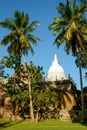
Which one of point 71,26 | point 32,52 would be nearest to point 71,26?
point 71,26

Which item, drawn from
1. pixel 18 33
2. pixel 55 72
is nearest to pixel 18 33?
pixel 18 33

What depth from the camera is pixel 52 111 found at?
2242 inches

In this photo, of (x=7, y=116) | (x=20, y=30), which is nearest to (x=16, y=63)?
(x=20, y=30)

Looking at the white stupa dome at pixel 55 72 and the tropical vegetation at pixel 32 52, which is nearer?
the tropical vegetation at pixel 32 52

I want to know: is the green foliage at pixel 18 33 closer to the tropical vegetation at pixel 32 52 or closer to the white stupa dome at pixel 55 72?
the tropical vegetation at pixel 32 52

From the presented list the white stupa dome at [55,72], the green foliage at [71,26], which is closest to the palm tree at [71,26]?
the green foliage at [71,26]

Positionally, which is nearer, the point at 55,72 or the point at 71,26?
the point at 71,26

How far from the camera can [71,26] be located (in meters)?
48.8

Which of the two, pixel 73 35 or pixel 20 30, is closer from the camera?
pixel 73 35

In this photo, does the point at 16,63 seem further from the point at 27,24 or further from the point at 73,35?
the point at 73,35

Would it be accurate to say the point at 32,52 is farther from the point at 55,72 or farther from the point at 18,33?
the point at 55,72

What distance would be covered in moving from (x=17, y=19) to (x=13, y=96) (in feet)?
42.8

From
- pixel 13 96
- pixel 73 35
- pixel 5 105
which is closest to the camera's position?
pixel 73 35

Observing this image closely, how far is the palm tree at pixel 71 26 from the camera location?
161ft
